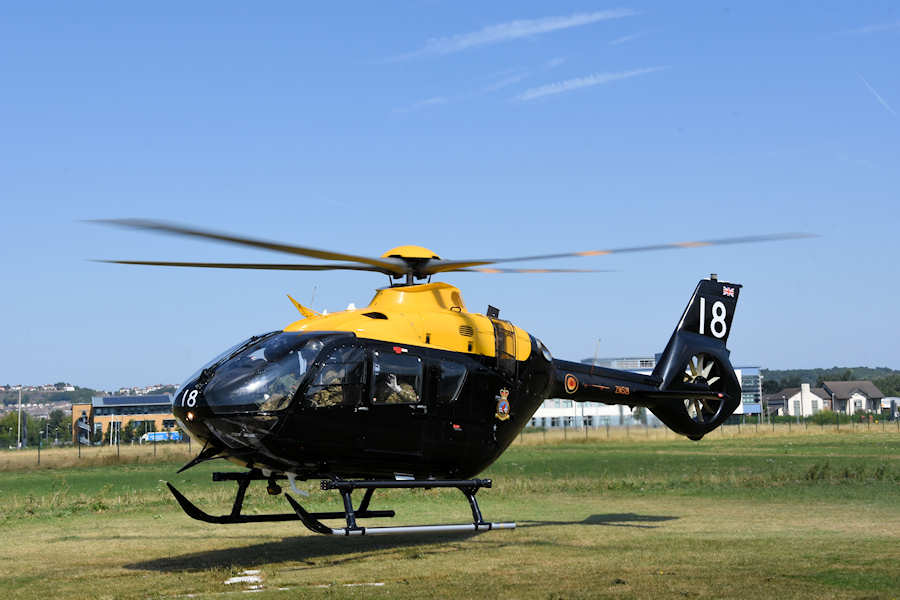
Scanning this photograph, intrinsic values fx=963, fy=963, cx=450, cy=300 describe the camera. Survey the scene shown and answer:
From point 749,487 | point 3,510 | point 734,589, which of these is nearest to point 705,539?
point 734,589

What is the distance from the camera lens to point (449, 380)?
16.5 meters

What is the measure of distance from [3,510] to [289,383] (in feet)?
51.5

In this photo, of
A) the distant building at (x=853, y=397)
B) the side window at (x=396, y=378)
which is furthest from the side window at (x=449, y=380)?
the distant building at (x=853, y=397)

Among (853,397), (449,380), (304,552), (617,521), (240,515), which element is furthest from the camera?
(853,397)

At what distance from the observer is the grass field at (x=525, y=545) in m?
13.8

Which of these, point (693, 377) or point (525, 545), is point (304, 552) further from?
point (693, 377)

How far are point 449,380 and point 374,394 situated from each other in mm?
1550

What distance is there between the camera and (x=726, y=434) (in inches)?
3103

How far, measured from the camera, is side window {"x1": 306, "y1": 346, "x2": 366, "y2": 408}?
15.1 meters

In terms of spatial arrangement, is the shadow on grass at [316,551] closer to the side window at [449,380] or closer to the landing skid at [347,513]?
the landing skid at [347,513]

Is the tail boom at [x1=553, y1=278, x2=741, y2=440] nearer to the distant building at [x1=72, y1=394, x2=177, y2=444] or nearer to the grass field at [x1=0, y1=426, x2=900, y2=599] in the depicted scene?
the grass field at [x1=0, y1=426, x2=900, y2=599]

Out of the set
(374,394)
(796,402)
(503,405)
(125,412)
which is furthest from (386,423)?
(796,402)

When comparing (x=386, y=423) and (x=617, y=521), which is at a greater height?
(x=386, y=423)

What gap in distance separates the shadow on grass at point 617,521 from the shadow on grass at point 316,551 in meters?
0.02
